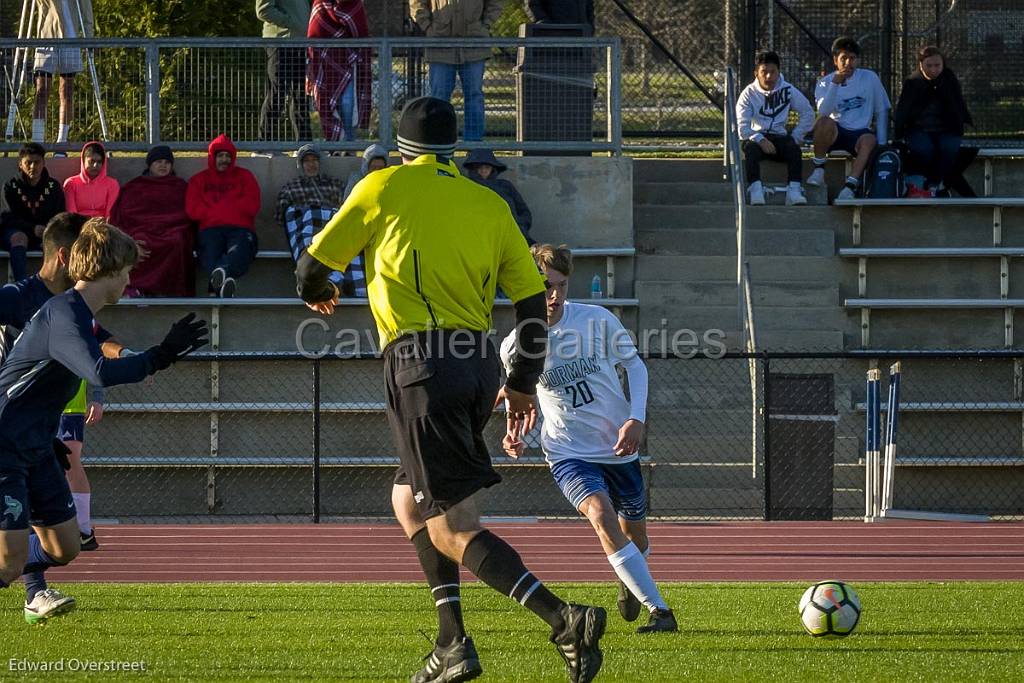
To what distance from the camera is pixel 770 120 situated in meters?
15.2

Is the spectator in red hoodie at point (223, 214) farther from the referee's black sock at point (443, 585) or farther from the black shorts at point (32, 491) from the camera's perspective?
the referee's black sock at point (443, 585)

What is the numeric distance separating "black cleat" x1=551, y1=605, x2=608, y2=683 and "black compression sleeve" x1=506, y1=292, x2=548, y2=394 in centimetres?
90

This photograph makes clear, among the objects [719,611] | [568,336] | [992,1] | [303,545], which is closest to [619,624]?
[719,611]

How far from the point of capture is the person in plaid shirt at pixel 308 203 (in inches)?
537

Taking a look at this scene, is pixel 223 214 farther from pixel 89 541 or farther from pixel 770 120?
pixel 770 120

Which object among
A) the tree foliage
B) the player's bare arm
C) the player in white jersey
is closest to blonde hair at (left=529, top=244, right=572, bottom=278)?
the player in white jersey

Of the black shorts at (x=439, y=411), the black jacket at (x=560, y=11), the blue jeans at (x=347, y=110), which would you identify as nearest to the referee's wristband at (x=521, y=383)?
the black shorts at (x=439, y=411)

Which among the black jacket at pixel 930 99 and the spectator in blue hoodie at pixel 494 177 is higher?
the black jacket at pixel 930 99

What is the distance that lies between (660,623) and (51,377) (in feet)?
9.43

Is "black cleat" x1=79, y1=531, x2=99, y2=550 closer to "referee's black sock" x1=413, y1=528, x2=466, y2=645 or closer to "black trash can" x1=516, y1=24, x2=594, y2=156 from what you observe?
"referee's black sock" x1=413, y1=528, x2=466, y2=645

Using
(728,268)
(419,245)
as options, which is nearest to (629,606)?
(419,245)

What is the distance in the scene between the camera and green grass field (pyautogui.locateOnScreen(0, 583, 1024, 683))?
5.88 metres

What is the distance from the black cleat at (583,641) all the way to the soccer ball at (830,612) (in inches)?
69.9

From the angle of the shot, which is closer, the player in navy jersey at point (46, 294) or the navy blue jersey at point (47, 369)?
the navy blue jersey at point (47, 369)
